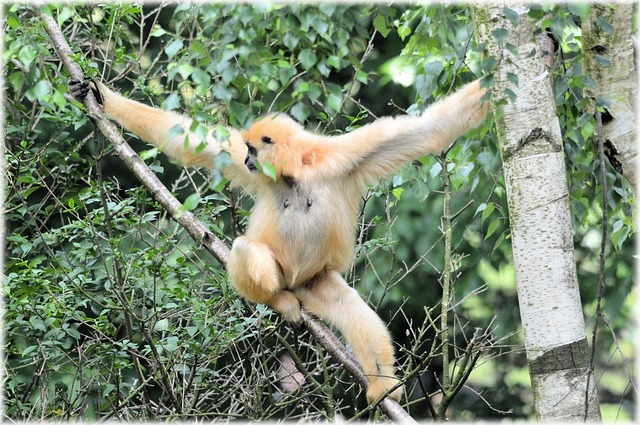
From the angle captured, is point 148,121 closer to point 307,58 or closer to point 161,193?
point 161,193

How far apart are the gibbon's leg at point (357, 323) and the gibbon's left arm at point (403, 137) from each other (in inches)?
38.0

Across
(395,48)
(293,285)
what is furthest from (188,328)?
(395,48)

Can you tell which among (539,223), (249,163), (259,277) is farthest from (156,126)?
(539,223)

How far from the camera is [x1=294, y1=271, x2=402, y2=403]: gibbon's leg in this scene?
251 inches

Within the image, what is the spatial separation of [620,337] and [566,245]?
21.5ft

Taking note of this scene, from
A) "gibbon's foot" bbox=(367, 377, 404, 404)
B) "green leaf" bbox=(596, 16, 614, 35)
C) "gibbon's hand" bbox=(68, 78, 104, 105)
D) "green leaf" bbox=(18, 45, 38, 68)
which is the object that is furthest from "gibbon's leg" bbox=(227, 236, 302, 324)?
"green leaf" bbox=(596, 16, 614, 35)

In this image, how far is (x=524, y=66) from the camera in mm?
4891

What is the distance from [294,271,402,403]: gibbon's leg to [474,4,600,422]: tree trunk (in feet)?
5.67

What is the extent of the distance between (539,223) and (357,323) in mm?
2173

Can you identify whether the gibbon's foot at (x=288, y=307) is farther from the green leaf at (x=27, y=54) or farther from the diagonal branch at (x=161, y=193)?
the green leaf at (x=27, y=54)

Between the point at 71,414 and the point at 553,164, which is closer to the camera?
the point at 553,164

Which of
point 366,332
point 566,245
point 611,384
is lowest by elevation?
point 611,384

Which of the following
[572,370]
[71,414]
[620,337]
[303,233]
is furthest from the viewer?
[620,337]

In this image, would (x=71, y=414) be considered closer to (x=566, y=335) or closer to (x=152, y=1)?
(x=566, y=335)
